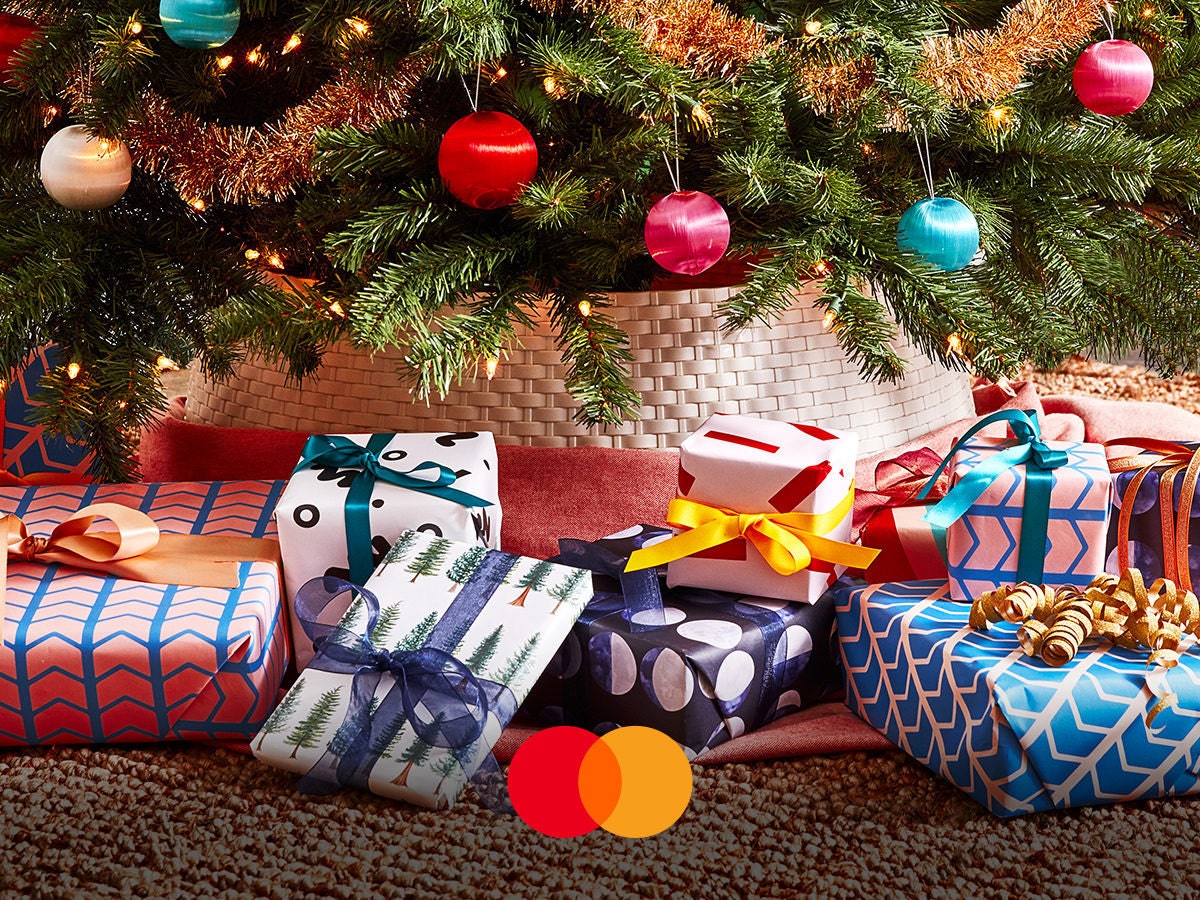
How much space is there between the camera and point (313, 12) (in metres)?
0.93

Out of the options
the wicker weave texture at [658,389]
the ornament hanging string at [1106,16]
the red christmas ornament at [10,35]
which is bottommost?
the wicker weave texture at [658,389]

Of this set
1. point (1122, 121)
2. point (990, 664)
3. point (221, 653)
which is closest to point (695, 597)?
point (990, 664)

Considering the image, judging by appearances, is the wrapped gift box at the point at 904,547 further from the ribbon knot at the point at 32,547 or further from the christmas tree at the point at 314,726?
the ribbon knot at the point at 32,547

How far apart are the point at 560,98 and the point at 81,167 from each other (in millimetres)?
432

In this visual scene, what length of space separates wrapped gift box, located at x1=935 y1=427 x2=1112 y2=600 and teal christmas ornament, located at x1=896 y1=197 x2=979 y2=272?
18 centimetres

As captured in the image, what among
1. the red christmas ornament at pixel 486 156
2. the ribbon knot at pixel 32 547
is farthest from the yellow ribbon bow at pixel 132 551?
the red christmas ornament at pixel 486 156

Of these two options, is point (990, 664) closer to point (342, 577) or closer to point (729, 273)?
point (342, 577)

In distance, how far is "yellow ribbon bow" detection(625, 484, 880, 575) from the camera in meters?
0.92

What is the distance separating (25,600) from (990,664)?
2.51 feet

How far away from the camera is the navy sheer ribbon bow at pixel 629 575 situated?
3.01ft

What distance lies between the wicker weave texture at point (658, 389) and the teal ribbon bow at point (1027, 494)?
0.27m

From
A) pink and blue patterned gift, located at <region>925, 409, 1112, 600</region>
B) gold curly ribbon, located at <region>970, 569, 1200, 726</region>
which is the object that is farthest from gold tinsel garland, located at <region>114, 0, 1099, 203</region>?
gold curly ribbon, located at <region>970, 569, 1200, 726</region>

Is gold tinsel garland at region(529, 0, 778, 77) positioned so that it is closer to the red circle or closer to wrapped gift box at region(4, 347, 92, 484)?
the red circle

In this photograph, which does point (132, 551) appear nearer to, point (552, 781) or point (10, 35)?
point (552, 781)
